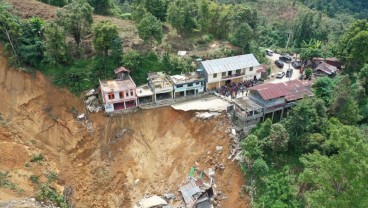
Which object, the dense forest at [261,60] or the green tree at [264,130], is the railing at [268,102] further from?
the green tree at [264,130]

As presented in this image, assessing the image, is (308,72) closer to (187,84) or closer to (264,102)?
(264,102)

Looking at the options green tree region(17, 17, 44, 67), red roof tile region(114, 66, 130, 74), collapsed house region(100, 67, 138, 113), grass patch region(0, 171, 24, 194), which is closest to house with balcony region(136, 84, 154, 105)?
collapsed house region(100, 67, 138, 113)

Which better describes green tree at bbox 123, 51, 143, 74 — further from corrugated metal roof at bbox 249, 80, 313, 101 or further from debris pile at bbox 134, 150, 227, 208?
debris pile at bbox 134, 150, 227, 208

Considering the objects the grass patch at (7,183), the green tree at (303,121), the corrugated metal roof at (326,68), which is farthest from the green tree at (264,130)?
the grass patch at (7,183)

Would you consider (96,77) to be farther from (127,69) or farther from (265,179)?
(265,179)

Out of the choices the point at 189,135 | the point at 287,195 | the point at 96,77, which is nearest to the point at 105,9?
the point at 96,77
